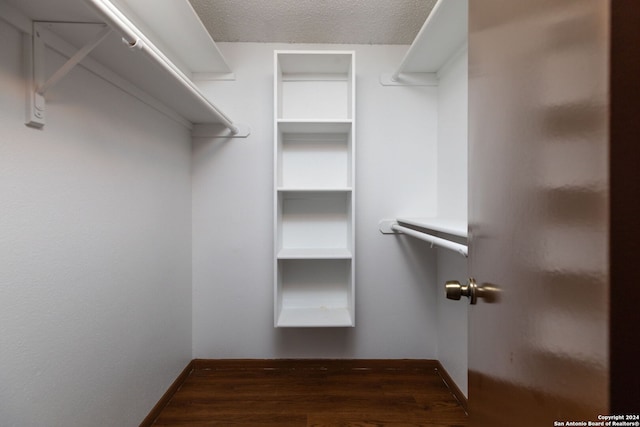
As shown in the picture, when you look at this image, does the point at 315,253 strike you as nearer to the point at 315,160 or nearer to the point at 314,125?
the point at 315,160

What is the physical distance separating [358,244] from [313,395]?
836 millimetres

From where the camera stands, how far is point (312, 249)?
1.65m

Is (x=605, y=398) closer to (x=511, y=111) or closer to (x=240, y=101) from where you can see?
(x=511, y=111)

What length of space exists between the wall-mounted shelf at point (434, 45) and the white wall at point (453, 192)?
0.06 m

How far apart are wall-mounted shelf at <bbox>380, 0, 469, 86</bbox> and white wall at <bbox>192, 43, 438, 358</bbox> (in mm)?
66

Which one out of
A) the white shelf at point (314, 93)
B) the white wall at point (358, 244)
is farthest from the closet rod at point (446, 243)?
the white shelf at point (314, 93)

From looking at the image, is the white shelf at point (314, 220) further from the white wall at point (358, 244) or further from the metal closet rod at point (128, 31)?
the metal closet rod at point (128, 31)

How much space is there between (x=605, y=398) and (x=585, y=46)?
1.20 ft

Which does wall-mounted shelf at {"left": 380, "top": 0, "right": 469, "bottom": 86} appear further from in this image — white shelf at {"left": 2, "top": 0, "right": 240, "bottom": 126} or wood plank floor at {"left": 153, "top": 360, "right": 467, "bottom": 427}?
wood plank floor at {"left": 153, "top": 360, "right": 467, "bottom": 427}

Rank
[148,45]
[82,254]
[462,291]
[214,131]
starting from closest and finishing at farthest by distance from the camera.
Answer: [462,291], [148,45], [82,254], [214,131]

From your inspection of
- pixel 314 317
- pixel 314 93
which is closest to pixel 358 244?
pixel 314 317

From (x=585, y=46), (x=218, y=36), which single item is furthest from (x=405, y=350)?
(x=218, y=36)

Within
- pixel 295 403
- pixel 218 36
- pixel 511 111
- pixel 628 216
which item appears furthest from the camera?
pixel 218 36

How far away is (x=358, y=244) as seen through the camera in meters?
1.67
